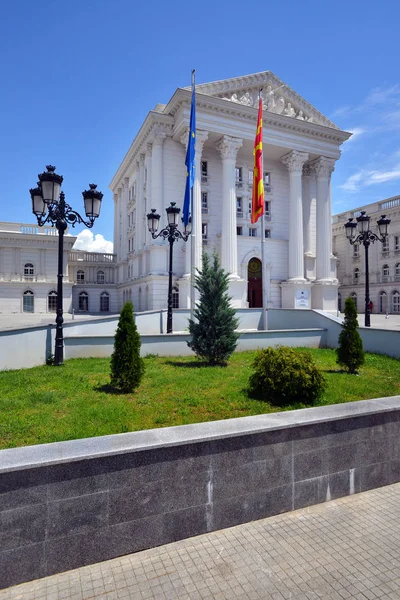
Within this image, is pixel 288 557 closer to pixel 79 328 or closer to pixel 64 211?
pixel 64 211

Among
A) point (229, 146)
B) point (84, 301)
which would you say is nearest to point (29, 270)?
point (84, 301)

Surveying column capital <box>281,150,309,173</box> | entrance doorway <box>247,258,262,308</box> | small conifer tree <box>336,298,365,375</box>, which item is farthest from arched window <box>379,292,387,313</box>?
small conifer tree <box>336,298,365,375</box>

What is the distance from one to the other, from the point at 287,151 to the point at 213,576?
112 ft

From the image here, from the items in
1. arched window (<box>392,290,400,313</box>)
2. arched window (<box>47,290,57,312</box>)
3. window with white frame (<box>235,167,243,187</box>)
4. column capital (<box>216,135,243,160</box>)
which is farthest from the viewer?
arched window (<box>392,290,400,313</box>)

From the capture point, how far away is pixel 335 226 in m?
51.6

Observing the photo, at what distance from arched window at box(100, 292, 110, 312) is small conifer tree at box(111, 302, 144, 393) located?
121 feet

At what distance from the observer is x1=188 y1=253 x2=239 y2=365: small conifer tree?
38.7ft

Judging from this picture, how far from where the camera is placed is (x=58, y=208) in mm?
11914

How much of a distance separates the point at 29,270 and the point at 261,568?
3953 cm

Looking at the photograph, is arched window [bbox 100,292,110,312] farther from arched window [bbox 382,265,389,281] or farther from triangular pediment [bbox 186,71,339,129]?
arched window [bbox 382,265,389,281]

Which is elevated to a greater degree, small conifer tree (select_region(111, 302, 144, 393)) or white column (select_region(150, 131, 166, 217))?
white column (select_region(150, 131, 166, 217))

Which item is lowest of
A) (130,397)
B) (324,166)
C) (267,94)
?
(130,397)

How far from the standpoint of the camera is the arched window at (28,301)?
37781 millimetres

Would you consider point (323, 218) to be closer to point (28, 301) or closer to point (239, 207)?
point (239, 207)
